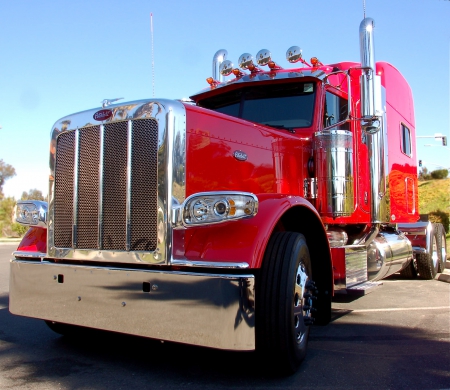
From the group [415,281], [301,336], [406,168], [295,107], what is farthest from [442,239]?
[301,336]

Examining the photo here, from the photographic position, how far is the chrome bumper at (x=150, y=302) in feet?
9.59

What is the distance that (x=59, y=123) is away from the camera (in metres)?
4.06

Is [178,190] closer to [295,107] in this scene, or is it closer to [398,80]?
[295,107]

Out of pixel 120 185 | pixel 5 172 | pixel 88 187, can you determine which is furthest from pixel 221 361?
pixel 5 172

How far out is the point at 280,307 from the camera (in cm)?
314

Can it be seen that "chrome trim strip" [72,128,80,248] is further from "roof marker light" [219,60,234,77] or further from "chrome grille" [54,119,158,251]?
"roof marker light" [219,60,234,77]

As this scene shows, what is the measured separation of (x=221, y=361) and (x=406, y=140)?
5.20 m

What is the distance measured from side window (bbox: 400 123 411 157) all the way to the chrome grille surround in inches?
189

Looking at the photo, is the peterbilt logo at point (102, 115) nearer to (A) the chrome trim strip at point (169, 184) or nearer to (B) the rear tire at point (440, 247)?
(A) the chrome trim strip at point (169, 184)

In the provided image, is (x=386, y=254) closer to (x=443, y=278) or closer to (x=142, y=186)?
(x=443, y=278)

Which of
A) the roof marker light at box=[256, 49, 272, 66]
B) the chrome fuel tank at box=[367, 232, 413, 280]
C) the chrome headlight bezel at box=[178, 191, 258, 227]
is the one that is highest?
the roof marker light at box=[256, 49, 272, 66]

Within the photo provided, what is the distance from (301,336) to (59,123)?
2.54 m

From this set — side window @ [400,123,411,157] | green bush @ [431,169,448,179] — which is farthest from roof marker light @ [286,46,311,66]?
green bush @ [431,169,448,179]

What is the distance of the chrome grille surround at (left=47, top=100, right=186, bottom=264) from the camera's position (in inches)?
133
